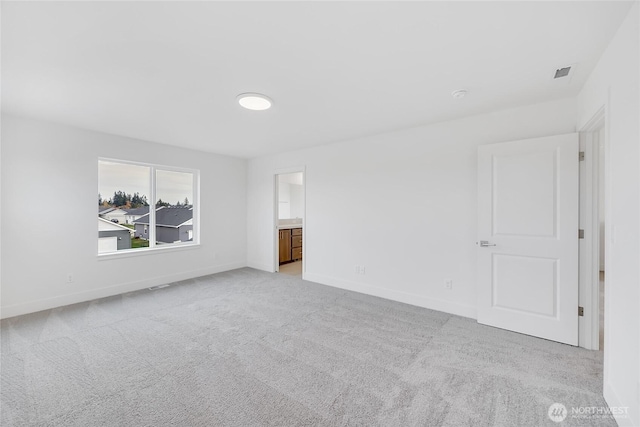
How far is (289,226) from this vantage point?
21.2 feet

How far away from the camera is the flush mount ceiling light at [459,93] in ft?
8.18

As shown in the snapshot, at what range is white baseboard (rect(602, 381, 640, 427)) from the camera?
138 cm

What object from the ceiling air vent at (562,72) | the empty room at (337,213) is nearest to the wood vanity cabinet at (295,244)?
the empty room at (337,213)

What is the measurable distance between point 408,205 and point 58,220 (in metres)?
4.69

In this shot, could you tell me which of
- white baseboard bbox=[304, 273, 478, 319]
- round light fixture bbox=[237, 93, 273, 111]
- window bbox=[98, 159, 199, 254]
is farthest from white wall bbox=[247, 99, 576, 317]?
window bbox=[98, 159, 199, 254]

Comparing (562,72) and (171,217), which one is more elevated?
(562,72)

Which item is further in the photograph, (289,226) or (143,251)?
(289,226)

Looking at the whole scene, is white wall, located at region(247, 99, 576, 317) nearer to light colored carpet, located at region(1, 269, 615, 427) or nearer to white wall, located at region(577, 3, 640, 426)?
light colored carpet, located at region(1, 269, 615, 427)

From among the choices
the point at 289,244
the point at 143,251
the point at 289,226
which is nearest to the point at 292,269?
the point at 289,244

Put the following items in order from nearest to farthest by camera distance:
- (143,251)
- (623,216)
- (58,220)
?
(623,216) → (58,220) → (143,251)

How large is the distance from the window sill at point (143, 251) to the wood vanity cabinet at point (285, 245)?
5.78 feet

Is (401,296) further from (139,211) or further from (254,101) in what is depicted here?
(139,211)

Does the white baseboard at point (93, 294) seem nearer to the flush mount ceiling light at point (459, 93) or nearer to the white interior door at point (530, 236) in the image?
the white interior door at point (530, 236)

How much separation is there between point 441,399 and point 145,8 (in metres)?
3.04
